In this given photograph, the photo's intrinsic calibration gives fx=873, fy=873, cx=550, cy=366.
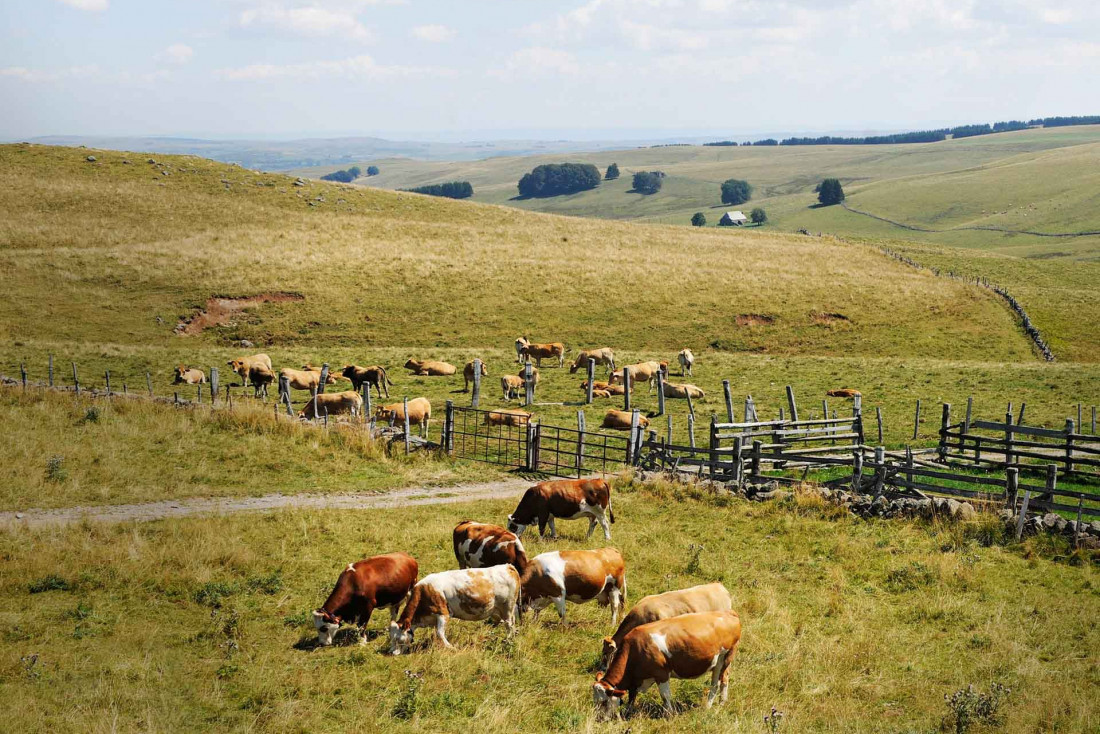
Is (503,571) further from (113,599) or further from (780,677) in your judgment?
(113,599)

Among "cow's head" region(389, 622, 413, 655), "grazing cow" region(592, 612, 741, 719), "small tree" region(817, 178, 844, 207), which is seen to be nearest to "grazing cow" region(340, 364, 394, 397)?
"cow's head" region(389, 622, 413, 655)

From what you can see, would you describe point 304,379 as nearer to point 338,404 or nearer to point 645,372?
point 338,404

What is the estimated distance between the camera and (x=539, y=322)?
47.1 metres

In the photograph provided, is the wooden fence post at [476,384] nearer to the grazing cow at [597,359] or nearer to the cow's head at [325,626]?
the grazing cow at [597,359]

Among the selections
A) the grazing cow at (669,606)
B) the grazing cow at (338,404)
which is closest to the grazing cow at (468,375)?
the grazing cow at (338,404)

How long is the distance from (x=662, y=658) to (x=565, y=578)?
2.83m

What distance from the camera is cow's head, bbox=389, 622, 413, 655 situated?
11.1 m

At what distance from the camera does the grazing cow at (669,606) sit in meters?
10.6

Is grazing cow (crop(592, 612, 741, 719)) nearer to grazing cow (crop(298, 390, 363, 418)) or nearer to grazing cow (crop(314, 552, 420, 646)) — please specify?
grazing cow (crop(314, 552, 420, 646))

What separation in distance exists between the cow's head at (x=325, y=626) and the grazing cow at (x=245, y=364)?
22884 mm

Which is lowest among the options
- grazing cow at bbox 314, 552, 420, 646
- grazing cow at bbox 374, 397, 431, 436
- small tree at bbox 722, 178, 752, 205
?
grazing cow at bbox 374, 397, 431, 436

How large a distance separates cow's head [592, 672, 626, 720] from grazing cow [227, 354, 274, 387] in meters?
26.1

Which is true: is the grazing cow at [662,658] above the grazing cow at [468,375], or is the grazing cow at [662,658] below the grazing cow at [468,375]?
above

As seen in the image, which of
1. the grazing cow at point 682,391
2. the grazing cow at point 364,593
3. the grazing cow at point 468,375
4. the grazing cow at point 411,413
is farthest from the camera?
the grazing cow at point 468,375
